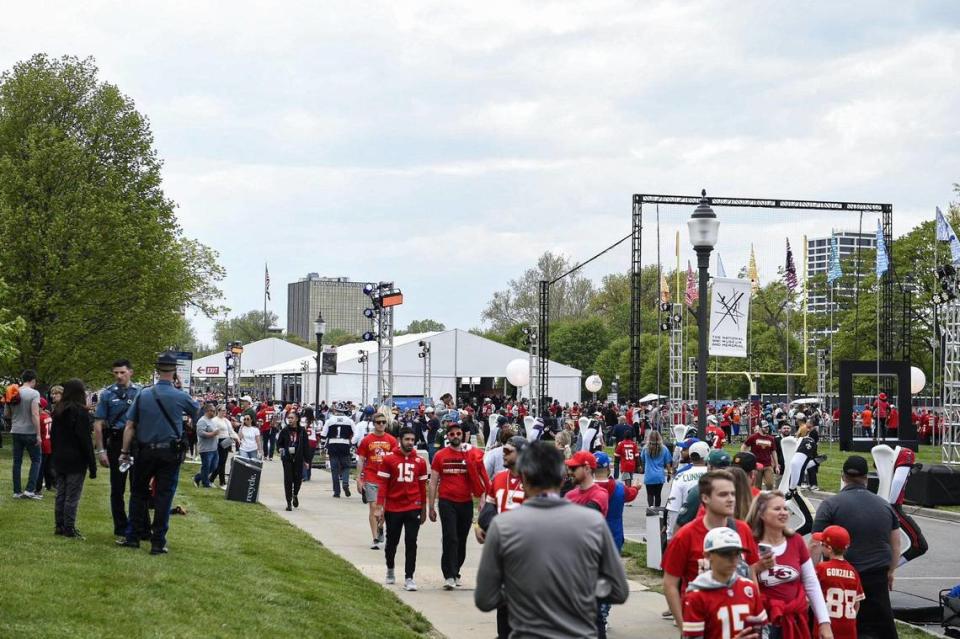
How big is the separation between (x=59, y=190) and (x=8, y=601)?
28.5m

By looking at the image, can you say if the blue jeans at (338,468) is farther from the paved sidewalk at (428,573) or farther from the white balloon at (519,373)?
the white balloon at (519,373)

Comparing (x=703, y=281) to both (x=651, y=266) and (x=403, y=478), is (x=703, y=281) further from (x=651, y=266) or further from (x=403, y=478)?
(x=651, y=266)

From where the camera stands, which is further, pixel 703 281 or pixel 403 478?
pixel 703 281

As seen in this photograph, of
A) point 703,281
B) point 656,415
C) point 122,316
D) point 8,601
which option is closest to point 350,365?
point 656,415

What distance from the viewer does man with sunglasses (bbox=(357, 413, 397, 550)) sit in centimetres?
1524

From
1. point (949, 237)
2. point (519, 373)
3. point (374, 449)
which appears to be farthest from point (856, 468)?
point (519, 373)

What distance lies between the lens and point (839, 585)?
7695mm

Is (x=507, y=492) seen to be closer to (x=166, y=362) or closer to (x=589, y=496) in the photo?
(x=589, y=496)

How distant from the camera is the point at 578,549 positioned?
4852 millimetres

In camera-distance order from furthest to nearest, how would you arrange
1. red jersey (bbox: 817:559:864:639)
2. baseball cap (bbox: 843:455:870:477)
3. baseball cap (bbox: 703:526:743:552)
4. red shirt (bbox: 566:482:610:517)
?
red shirt (bbox: 566:482:610:517) → baseball cap (bbox: 843:455:870:477) → red jersey (bbox: 817:559:864:639) → baseball cap (bbox: 703:526:743:552)

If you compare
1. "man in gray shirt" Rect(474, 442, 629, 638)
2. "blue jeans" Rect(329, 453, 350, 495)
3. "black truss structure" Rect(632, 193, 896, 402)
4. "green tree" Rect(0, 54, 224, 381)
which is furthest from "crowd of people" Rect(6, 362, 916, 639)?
"black truss structure" Rect(632, 193, 896, 402)

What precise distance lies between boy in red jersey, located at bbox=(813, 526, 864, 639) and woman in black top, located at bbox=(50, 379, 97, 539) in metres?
7.66

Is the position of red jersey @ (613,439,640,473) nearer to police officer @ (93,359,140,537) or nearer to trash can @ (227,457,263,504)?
trash can @ (227,457,263,504)

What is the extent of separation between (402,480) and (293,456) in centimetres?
1006
